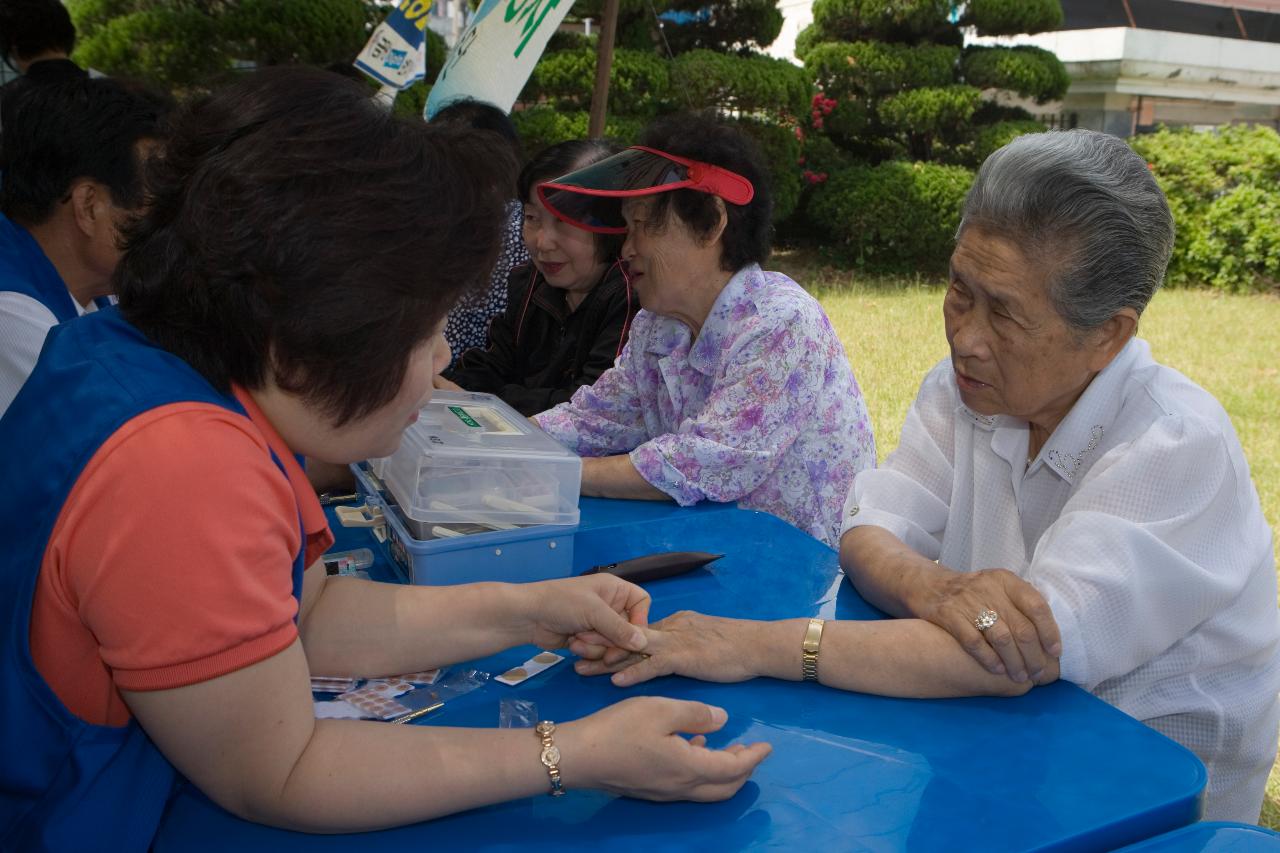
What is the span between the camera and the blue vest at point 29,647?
1.05 meters

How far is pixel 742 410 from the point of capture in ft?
8.05

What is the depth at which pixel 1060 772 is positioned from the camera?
1302mm

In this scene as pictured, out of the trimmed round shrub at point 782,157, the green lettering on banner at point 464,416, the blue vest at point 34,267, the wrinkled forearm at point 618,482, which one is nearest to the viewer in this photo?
the green lettering on banner at point 464,416

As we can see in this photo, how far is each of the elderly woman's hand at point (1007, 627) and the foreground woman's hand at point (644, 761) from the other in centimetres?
42

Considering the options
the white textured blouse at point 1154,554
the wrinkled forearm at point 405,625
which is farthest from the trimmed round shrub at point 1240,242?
the wrinkled forearm at point 405,625

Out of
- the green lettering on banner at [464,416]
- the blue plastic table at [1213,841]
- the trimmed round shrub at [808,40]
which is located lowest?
the blue plastic table at [1213,841]

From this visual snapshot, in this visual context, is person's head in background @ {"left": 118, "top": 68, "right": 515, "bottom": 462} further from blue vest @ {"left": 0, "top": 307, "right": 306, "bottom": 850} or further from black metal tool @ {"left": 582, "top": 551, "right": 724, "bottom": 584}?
black metal tool @ {"left": 582, "top": 551, "right": 724, "bottom": 584}

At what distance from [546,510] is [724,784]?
76cm

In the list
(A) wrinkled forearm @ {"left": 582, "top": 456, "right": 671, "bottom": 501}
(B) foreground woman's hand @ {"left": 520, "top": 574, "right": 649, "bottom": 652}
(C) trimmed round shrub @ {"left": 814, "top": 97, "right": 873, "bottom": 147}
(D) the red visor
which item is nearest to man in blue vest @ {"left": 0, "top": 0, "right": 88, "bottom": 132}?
(D) the red visor

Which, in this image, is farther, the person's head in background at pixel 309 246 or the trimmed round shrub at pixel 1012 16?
the trimmed round shrub at pixel 1012 16

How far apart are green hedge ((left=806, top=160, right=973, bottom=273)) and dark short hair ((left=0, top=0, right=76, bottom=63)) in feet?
25.4

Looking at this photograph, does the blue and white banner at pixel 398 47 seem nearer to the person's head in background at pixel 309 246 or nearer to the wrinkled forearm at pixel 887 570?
the wrinkled forearm at pixel 887 570

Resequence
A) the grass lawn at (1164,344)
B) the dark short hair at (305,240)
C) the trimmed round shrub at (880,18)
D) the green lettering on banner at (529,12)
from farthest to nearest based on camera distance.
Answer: the trimmed round shrub at (880,18) < the grass lawn at (1164,344) < the green lettering on banner at (529,12) < the dark short hair at (305,240)

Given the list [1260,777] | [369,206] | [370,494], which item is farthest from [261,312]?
[1260,777]
